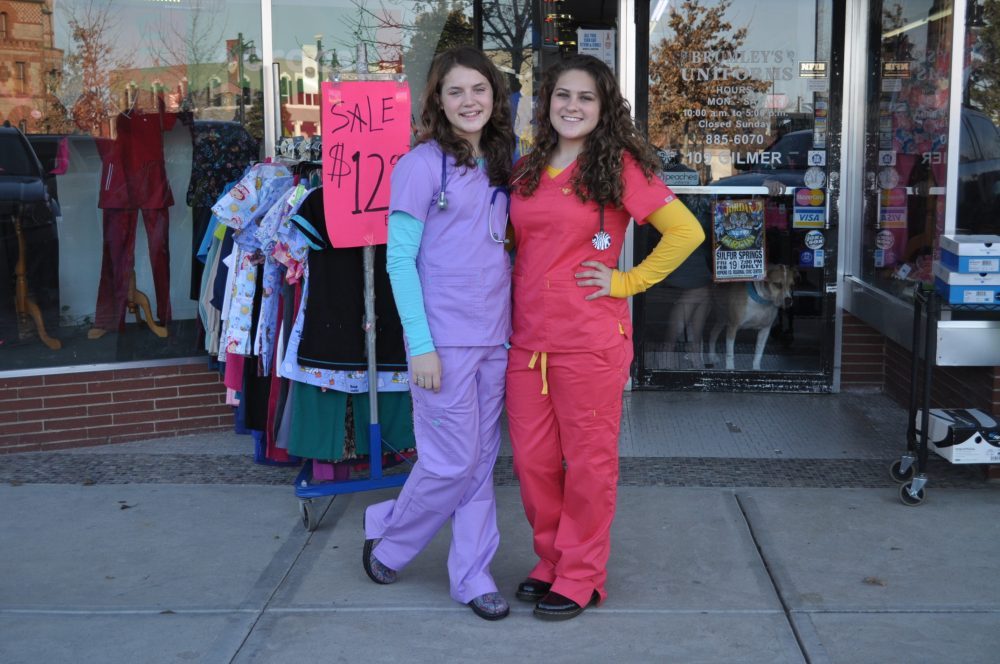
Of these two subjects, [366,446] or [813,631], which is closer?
[813,631]

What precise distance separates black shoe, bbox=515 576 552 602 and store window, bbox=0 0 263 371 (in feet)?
9.58

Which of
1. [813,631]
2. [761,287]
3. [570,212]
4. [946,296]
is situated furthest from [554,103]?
[761,287]

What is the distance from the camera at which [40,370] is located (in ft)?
19.8

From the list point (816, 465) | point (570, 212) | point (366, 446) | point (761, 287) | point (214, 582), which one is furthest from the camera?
point (761, 287)

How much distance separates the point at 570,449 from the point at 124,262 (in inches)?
141

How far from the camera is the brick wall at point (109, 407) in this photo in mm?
5973

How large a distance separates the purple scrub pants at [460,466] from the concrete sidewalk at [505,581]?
0.21m

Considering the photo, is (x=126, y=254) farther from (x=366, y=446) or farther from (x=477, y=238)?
(x=477, y=238)

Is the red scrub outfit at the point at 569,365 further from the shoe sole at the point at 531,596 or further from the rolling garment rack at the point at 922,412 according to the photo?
the rolling garment rack at the point at 922,412

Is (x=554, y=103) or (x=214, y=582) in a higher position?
(x=554, y=103)

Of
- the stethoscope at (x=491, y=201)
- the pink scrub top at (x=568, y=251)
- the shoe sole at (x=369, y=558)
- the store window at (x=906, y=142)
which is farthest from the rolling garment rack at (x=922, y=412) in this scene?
the shoe sole at (x=369, y=558)

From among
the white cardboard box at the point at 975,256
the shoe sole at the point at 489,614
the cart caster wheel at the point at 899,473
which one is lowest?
the shoe sole at the point at 489,614

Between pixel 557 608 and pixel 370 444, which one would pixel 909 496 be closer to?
pixel 557 608

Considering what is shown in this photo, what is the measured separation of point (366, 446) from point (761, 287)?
2887 mm
